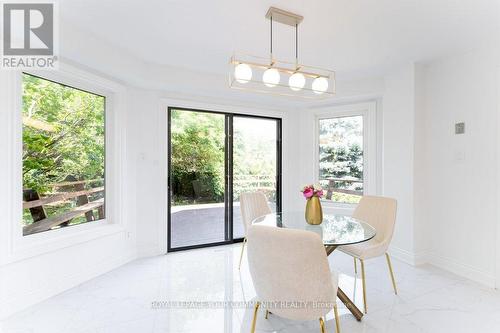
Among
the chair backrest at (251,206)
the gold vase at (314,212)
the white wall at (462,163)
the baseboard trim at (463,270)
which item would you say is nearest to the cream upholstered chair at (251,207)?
the chair backrest at (251,206)

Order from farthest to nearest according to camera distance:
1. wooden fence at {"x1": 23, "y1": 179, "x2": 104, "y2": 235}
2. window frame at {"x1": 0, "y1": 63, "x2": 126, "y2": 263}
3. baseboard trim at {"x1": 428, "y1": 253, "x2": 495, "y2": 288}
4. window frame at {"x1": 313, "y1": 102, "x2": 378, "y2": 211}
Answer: window frame at {"x1": 313, "y1": 102, "x2": 378, "y2": 211}, baseboard trim at {"x1": 428, "y1": 253, "x2": 495, "y2": 288}, wooden fence at {"x1": 23, "y1": 179, "x2": 104, "y2": 235}, window frame at {"x1": 0, "y1": 63, "x2": 126, "y2": 263}

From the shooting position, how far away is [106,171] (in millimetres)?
3117

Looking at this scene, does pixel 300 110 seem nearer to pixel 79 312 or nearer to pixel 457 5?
pixel 457 5

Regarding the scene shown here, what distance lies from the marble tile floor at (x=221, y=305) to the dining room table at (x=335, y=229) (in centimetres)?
15

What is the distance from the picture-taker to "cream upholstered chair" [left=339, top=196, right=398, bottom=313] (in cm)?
227

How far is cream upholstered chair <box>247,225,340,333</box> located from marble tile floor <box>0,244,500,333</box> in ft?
2.04

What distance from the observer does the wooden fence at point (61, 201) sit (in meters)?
2.35

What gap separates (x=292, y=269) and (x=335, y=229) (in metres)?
0.89

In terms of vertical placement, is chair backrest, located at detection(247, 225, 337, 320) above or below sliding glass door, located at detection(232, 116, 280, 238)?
below

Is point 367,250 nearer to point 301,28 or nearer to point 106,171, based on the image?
point 301,28

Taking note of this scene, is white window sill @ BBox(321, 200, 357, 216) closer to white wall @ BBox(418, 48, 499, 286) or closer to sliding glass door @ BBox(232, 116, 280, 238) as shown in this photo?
sliding glass door @ BBox(232, 116, 280, 238)

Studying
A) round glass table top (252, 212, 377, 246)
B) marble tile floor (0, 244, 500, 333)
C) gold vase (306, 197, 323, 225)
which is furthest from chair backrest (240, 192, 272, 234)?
gold vase (306, 197, 323, 225)

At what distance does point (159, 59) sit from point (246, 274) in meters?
2.67

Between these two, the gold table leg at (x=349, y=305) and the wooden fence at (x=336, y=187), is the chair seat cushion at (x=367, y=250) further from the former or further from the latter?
the wooden fence at (x=336, y=187)
